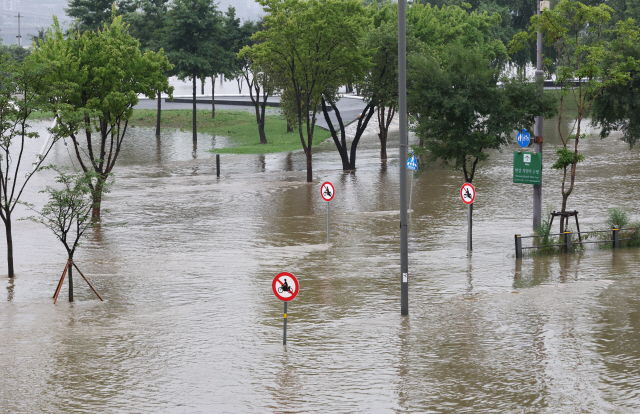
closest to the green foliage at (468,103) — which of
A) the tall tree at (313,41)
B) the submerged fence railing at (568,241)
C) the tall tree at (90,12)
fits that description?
the submerged fence railing at (568,241)

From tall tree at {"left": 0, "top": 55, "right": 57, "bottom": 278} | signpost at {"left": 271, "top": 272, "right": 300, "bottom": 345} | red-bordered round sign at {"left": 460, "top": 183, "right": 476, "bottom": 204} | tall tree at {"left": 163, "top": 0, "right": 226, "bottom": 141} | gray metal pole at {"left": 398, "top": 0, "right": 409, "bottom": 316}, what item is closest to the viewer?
signpost at {"left": 271, "top": 272, "right": 300, "bottom": 345}

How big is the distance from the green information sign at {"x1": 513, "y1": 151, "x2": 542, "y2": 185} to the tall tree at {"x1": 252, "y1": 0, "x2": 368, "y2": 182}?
54.1ft

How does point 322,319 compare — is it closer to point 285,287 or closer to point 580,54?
point 285,287

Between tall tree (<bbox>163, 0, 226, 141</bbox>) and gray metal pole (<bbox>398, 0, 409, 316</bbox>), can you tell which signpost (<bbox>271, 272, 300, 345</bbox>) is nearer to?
gray metal pole (<bbox>398, 0, 409, 316</bbox>)

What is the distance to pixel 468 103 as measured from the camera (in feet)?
74.4

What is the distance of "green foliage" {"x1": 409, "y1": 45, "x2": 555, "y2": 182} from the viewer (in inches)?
902

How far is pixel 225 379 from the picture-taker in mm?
11742

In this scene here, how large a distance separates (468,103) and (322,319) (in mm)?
10369

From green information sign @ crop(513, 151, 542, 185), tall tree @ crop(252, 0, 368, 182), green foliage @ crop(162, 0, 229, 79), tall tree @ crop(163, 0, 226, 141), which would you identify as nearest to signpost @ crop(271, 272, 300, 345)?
green information sign @ crop(513, 151, 542, 185)

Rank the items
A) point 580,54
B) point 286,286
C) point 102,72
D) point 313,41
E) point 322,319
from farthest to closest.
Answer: point 313,41
point 102,72
point 580,54
point 322,319
point 286,286

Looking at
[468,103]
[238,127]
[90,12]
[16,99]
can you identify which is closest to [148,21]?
[90,12]

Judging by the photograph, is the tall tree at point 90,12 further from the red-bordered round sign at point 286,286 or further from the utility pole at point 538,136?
the red-bordered round sign at point 286,286

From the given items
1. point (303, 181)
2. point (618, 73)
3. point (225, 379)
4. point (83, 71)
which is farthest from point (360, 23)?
point (225, 379)

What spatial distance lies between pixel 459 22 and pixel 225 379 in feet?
164
